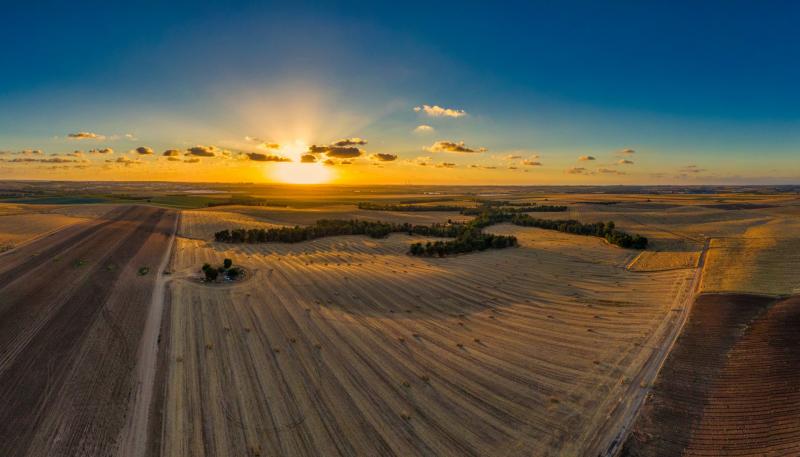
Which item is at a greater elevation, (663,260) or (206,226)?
(206,226)

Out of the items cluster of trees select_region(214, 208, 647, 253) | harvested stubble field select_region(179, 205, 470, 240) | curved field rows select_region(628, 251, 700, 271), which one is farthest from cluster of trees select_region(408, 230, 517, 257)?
harvested stubble field select_region(179, 205, 470, 240)

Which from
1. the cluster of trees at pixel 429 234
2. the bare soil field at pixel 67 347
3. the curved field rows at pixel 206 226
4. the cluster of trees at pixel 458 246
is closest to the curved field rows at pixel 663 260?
the cluster of trees at pixel 429 234

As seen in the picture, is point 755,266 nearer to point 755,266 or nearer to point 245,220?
point 755,266

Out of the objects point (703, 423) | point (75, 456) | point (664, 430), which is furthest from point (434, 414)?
point (75, 456)

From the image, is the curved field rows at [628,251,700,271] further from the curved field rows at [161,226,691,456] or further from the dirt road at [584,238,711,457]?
the dirt road at [584,238,711,457]

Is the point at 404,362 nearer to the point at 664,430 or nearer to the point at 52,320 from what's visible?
the point at 664,430

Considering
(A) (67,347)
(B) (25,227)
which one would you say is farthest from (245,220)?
(A) (67,347)
